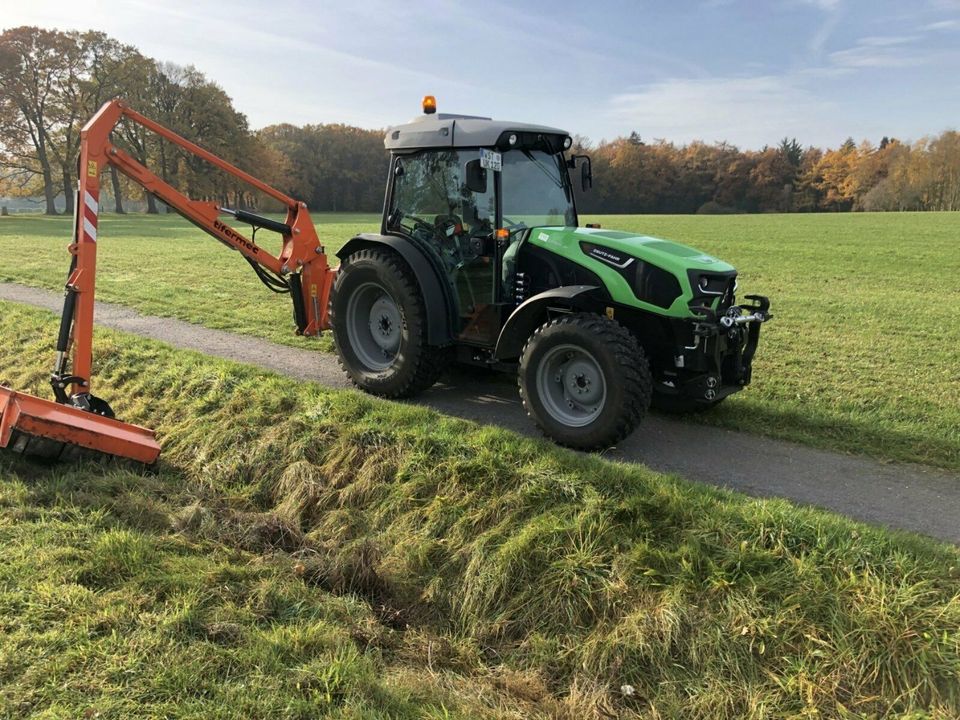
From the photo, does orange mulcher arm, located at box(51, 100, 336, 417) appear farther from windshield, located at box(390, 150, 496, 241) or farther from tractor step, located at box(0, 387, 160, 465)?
windshield, located at box(390, 150, 496, 241)

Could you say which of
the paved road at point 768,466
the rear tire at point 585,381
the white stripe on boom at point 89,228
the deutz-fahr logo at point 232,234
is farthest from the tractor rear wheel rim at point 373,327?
the white stripe on boom at point 89,228

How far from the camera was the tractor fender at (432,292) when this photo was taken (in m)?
6.56

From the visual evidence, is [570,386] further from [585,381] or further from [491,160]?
[491,160]

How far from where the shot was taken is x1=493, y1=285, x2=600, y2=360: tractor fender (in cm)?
559

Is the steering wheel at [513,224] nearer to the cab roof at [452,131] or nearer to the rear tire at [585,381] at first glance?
the cab roof at [452,131]

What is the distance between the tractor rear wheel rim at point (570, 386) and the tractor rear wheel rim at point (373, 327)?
2124 millimetres

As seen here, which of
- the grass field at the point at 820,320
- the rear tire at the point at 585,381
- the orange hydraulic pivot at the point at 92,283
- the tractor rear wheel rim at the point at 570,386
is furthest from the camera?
the grass field at the point at 820,320

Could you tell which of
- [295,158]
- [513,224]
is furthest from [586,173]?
[295,158]

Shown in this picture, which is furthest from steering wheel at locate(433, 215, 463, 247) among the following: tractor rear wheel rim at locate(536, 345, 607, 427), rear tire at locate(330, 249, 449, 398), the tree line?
the tree line

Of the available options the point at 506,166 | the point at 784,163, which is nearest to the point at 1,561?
the point at 506,166

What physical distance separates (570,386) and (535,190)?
211 cm

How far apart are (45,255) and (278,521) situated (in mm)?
18629

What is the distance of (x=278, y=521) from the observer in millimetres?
5309

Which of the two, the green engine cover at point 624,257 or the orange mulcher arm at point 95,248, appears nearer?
the green engine cover at point 624,257
